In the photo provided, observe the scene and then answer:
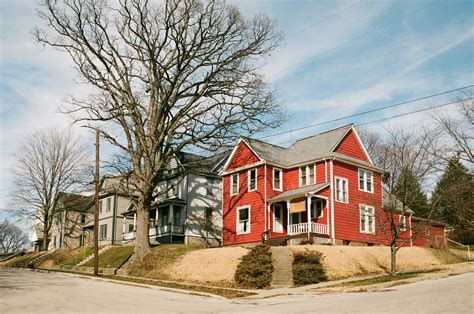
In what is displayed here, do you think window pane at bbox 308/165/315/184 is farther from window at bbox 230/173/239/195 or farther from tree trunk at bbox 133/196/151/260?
tree trunk at bbox 133/196/151/260

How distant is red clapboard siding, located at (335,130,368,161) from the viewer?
1463 inches

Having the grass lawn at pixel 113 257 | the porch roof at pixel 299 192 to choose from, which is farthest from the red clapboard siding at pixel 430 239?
the grass lawn at pixel 113 257

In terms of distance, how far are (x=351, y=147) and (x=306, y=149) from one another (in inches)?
131

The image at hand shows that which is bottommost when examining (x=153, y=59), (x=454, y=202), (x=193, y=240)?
(x=193, y=240)

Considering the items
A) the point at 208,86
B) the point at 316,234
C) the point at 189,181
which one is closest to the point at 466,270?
the point at 316,234

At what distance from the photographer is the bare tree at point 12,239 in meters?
124

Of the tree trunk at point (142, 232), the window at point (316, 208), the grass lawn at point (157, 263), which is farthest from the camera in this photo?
the window at point (316, 208)

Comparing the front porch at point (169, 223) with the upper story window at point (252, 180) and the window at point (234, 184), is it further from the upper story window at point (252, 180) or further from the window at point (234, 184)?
the upper story window at point (252, 180)

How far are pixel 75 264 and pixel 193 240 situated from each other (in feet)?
32.7

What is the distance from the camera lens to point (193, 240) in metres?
45.2

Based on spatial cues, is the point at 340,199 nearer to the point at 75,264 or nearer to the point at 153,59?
the point at 153,59

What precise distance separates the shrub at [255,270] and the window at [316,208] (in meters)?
9.36

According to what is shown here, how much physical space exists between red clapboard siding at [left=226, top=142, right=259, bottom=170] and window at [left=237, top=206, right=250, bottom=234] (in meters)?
3.41

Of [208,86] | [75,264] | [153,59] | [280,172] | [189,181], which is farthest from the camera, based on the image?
[189,181]
